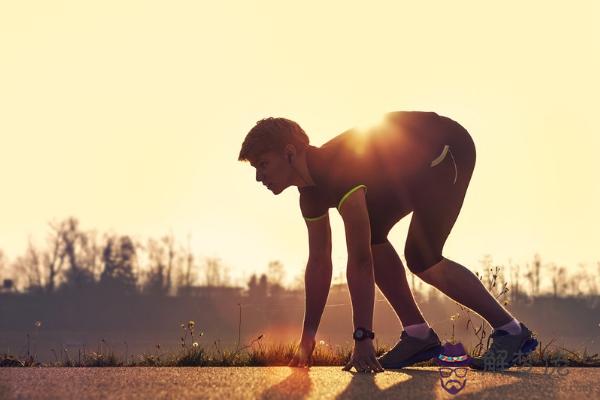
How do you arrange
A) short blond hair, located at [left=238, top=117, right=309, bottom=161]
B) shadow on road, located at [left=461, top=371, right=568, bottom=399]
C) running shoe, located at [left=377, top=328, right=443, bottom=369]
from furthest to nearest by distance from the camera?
1. running shoe, located at [left=377, top=328, right=443, bottom=369]
2. short blond hair, located at [left=238, top=117, right=309, bottom=161]
3. shadow on road, located at [left=461, top=371, right=568, bottom=399]

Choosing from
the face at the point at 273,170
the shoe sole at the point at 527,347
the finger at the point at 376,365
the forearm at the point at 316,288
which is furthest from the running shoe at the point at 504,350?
the face at the point at 273,170

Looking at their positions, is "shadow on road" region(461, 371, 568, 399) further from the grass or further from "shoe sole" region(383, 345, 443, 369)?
the grass

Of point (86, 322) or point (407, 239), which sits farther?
point (86, 322)

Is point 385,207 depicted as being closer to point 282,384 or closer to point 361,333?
point 361,333

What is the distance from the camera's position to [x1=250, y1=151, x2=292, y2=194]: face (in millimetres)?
4695

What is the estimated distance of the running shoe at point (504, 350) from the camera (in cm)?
486

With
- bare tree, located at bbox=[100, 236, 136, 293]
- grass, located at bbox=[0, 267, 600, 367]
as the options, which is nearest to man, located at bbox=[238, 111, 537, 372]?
grass, located at bbox=[0, 267, 600, 367]

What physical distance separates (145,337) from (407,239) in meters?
150

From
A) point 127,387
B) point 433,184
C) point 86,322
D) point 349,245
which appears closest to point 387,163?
point 433,184

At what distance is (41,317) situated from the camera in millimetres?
164500

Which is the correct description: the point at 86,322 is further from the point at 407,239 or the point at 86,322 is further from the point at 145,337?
the point at 407,239

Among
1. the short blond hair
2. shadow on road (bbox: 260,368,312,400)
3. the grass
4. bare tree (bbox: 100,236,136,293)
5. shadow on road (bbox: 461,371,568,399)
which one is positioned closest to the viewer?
shadow on road (bbox: 260,368,312,400)

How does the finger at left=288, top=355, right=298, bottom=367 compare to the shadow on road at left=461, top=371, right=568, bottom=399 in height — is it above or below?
above

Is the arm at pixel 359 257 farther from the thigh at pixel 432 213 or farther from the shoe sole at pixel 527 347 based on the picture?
the shoe sole at pixel 527 347
